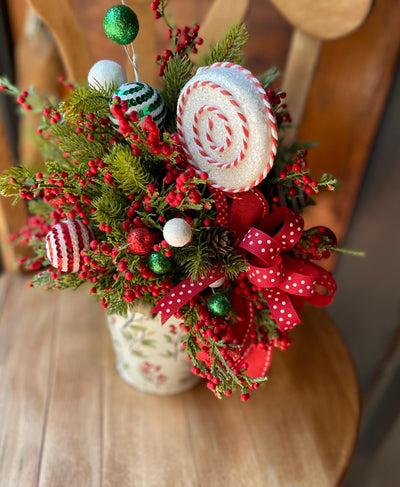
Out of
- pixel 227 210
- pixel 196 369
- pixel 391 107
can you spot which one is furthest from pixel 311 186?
pixel 391 107

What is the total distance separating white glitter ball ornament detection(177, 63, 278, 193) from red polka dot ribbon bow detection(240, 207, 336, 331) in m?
0.06

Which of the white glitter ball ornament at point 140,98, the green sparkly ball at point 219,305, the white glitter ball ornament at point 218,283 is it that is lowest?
the green sparkly ball at point 219,305

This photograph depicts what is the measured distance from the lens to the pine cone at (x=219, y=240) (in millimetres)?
454

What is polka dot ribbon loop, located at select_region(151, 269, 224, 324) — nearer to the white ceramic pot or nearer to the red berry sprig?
the white ceramic pot

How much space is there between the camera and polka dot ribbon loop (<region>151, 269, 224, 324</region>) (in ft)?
1.41

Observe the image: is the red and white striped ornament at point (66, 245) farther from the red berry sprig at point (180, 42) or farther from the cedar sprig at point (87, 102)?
the red berry sprig at point (180, 42)

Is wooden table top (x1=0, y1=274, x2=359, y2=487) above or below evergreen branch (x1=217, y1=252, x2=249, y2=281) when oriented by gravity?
below

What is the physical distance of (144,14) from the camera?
1.95ft

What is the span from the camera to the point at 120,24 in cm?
43

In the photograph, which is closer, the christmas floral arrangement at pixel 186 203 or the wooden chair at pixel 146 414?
the christmas floral arrangement at pixel 186 203

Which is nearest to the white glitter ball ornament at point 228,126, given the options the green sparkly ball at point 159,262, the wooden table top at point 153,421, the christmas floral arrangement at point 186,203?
the christmas floral arrangement at point 186,203

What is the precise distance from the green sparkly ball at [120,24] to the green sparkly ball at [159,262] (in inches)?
9.4

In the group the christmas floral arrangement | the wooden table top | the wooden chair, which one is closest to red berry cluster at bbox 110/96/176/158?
the christmas floral arrangement

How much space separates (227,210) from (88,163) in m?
0.17
